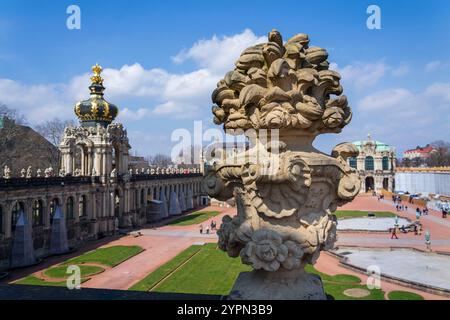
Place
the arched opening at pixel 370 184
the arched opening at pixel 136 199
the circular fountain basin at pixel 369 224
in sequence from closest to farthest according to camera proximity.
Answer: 1. the circular fountain basin at pixel 369 224
2. the arched opening at pixel 136 199
3. the arched opening at pixel 370 184

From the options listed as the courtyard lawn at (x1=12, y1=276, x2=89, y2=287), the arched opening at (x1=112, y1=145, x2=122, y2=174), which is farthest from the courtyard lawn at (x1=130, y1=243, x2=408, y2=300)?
the arched opening at (x1=112, y1=145, x2=122, y2=174)

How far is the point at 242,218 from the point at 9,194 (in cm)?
2973

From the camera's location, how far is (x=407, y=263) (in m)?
27.6

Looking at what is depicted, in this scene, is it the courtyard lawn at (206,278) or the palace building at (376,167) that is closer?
the courtyard lawn at (206,278)

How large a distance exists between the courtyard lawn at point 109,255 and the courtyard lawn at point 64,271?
4.64ft

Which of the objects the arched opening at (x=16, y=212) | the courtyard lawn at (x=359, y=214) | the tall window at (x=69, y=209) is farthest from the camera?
the courtyard lawn at (x=359, y=214)

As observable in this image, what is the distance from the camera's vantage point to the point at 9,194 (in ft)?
96.1

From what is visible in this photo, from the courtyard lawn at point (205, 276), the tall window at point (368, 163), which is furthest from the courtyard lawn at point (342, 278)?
the tall window at point (368, 163)

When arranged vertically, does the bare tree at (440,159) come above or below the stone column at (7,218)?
above

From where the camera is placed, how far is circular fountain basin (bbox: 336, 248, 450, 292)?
23.3 meters

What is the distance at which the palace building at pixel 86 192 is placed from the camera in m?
29.9

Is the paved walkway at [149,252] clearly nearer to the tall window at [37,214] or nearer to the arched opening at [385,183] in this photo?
the tall window at [37,214]
